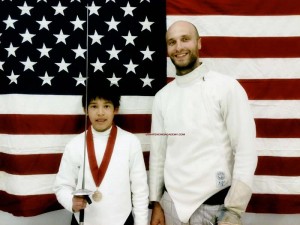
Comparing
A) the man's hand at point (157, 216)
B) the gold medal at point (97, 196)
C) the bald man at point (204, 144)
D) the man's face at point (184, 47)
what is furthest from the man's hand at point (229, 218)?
the man's face at point (184, 47)

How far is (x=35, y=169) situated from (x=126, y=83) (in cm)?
78

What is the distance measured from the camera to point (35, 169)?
2207mm

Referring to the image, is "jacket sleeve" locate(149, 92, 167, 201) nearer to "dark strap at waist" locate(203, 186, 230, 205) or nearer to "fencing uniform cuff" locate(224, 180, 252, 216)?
"dark strap at waist" locate(203, 186, 230, 205)

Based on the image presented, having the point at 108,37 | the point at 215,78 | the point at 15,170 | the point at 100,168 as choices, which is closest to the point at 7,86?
the point at 15,170

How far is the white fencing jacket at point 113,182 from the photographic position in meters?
1.82

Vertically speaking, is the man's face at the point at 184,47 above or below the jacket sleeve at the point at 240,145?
above

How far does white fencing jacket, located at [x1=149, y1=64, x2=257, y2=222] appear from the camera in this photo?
1.66 meters

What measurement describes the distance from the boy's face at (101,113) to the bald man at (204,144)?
31 centimetres

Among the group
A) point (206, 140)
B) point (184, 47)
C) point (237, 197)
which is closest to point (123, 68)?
point (184, 47)

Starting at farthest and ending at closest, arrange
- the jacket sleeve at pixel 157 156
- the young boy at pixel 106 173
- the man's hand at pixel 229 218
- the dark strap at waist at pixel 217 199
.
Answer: the jacket sleeve at pixel 157 156
the young boy at pixel 106 173
the dark strap at waist at pixel 217 199
the man's hand at pixel 229 218

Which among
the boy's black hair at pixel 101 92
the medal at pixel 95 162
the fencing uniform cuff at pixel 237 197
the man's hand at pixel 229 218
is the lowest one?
the man's hand at pixel 229 218

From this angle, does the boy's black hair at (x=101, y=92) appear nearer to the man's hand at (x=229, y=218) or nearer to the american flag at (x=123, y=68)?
the american flag at (x=123, y=68)

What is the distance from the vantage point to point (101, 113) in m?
1.89

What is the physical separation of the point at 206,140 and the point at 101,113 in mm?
576
